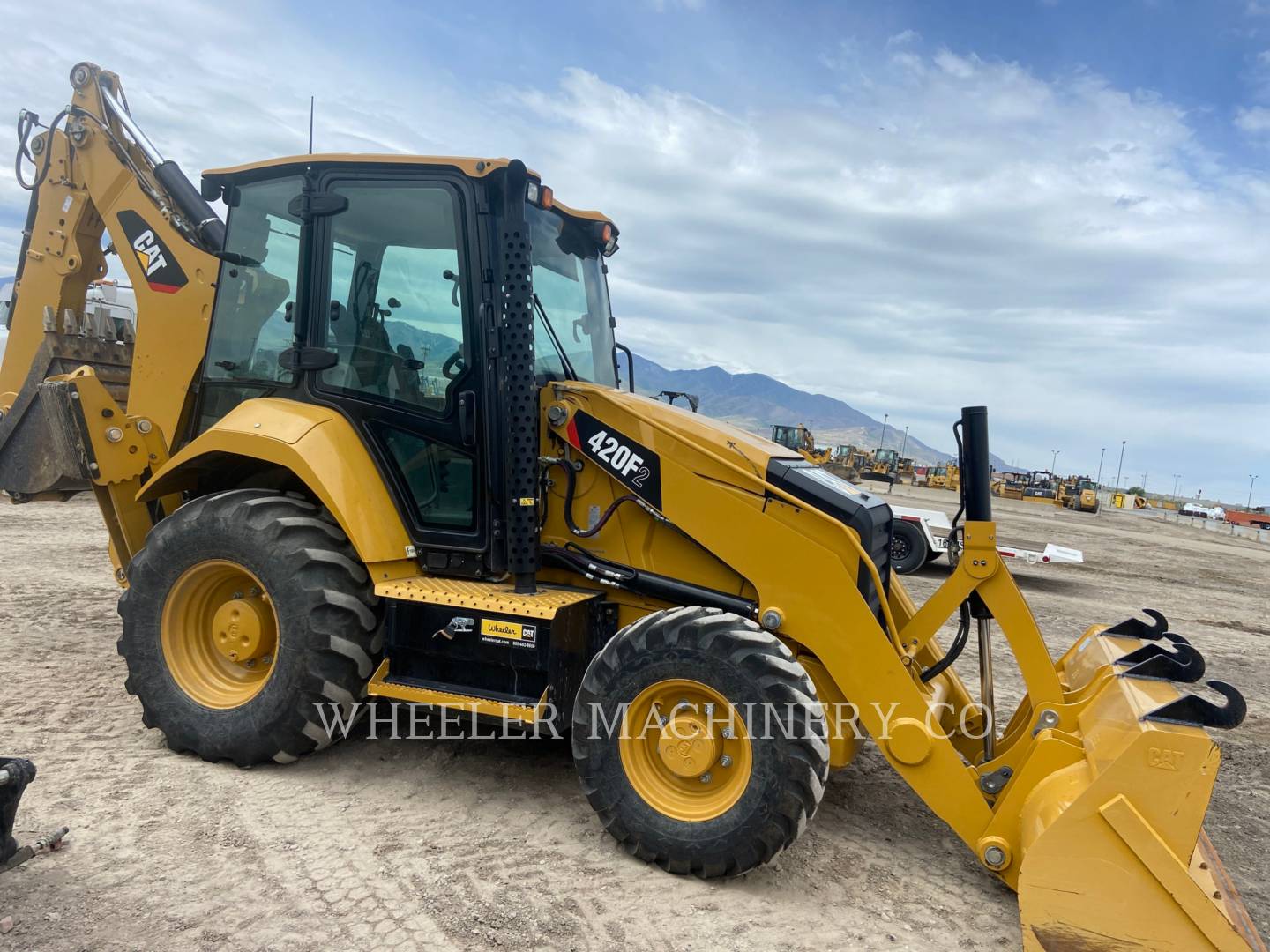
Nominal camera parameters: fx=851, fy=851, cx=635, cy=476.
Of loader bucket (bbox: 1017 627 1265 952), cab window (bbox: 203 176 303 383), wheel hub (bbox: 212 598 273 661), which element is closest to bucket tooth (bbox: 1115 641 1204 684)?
loader bucket (bbox: 1017 627 1265 952)

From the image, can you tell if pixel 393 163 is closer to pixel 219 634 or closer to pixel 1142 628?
pixel 219 634

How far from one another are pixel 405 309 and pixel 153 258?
1904 millimetres

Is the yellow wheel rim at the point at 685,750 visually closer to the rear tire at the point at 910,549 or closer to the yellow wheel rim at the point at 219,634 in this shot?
the yellow wheel rim at the point at 219,634

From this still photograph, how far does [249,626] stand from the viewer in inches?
166

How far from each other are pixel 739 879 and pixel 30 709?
3.91 metres

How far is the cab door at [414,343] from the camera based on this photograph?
409 centimetres

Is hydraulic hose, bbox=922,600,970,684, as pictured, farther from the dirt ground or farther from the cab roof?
the cab roof

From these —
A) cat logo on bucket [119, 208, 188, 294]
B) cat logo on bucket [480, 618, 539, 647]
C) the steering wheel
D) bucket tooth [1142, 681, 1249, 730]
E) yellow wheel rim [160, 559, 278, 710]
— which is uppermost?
cat logo on bucket [119, 208, 188, 294]

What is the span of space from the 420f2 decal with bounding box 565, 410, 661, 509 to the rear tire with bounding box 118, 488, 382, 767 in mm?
1258

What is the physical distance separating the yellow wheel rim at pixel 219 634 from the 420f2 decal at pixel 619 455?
1.73 m

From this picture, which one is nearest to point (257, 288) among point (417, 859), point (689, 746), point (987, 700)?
point (417, 859)

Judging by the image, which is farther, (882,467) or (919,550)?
(882,467)

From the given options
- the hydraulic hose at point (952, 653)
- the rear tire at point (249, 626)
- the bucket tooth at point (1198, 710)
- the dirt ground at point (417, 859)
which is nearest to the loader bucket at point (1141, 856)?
the bucket tooth at point (1198, 710)

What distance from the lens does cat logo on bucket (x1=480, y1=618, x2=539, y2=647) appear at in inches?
150
